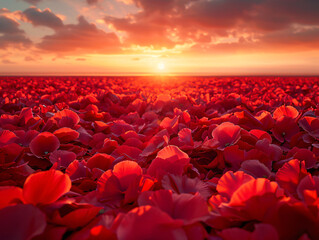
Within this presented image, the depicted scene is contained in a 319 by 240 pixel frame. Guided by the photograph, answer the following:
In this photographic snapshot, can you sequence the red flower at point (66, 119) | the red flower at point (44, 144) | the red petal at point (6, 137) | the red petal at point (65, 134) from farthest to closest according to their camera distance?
the red flower at point (66, 119) → the red petal at point (65, 134) → the red petal at point (6, 137) → the red flower at point (44, 144)

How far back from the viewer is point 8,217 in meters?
0.78

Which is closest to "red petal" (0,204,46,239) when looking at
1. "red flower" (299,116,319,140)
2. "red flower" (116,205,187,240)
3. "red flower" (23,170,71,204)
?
"red flower" (23,170,71,204)

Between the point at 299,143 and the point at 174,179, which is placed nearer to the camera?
the point at 174,179

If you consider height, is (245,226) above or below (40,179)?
below

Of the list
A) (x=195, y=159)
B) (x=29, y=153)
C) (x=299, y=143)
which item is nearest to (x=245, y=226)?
(x=195, y=159)

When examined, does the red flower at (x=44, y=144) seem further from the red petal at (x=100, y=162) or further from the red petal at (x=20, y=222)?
the red petal at (x=20, y=222)

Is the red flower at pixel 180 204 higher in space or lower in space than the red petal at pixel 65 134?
higher

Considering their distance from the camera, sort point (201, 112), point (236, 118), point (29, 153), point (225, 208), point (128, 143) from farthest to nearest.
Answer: point (201, 112)
point (236, 118)
point (128, 143)
point (29, 153)
point (225, 208)

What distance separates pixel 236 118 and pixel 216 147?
0.71 m

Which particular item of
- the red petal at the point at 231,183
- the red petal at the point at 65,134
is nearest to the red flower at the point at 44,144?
the red petal at the point at 65,134

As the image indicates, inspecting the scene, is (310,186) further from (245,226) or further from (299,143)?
(299,143)

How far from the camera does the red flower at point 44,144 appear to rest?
5.75ft

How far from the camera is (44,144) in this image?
178 cm

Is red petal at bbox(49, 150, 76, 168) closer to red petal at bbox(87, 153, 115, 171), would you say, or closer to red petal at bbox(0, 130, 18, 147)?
red petal at bbox(87, 153, 115, 171)
